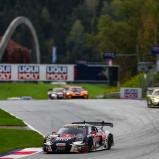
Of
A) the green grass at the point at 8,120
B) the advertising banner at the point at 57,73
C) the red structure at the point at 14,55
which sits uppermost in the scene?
the red structure at the point at 14,55

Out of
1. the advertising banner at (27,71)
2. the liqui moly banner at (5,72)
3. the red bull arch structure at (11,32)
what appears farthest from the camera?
the red bull arch structure at (11,32)

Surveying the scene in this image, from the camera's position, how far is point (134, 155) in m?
28.1

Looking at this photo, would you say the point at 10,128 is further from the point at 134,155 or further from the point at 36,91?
the point at 36,91

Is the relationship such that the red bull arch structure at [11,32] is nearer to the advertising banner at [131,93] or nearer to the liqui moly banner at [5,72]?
the liqui moly banner at [5,72]

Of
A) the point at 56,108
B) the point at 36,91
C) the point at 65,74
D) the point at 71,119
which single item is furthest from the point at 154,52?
the point at 71,119

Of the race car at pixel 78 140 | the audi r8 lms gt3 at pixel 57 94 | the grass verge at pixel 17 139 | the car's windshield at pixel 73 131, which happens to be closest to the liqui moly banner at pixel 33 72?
the audi r8 lms gt3 at pixel 57 94

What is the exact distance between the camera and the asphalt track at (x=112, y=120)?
1144 inches

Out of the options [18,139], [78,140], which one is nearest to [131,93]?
[18,139]

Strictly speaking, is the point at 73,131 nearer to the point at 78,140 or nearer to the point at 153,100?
the point at 78,140

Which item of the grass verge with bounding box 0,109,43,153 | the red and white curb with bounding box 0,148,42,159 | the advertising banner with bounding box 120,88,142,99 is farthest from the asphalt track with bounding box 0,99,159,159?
the advertising banner with bounding box 120,88,142,99

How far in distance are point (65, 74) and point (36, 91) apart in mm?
9235

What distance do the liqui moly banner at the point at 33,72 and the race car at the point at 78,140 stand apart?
216 ft

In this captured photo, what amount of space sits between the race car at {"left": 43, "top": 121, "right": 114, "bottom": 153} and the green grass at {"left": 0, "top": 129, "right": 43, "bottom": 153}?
80.8 inches

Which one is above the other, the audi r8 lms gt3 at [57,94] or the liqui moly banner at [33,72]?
the liqui moly banner at [33,72]
